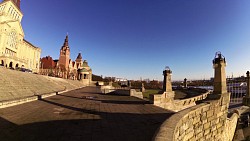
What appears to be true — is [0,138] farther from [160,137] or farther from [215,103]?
[215,103]

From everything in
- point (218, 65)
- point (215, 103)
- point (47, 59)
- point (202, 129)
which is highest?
point (47, 59)

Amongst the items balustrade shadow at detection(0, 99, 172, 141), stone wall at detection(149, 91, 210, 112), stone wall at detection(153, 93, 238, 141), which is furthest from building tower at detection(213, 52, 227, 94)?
balustrade shadow at detection(0, 99, 172, 141)

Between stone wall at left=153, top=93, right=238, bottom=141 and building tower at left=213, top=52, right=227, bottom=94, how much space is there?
0.42 meters

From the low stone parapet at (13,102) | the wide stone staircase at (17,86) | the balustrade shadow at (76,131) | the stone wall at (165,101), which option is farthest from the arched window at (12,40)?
the stone wall at (165,101)

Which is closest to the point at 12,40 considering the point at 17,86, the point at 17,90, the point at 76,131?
the point at 17,86

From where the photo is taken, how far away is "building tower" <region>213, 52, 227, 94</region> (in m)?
7.26

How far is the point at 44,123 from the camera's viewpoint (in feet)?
15.9

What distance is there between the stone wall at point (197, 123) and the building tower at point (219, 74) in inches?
16.7

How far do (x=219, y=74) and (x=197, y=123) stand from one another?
12.8 feet

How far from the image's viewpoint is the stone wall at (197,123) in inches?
120

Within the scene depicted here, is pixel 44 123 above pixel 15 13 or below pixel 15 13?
below

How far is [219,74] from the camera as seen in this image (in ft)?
24.4

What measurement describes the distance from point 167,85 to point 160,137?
28.7ft

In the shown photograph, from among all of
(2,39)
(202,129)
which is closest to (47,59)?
(2,39)
